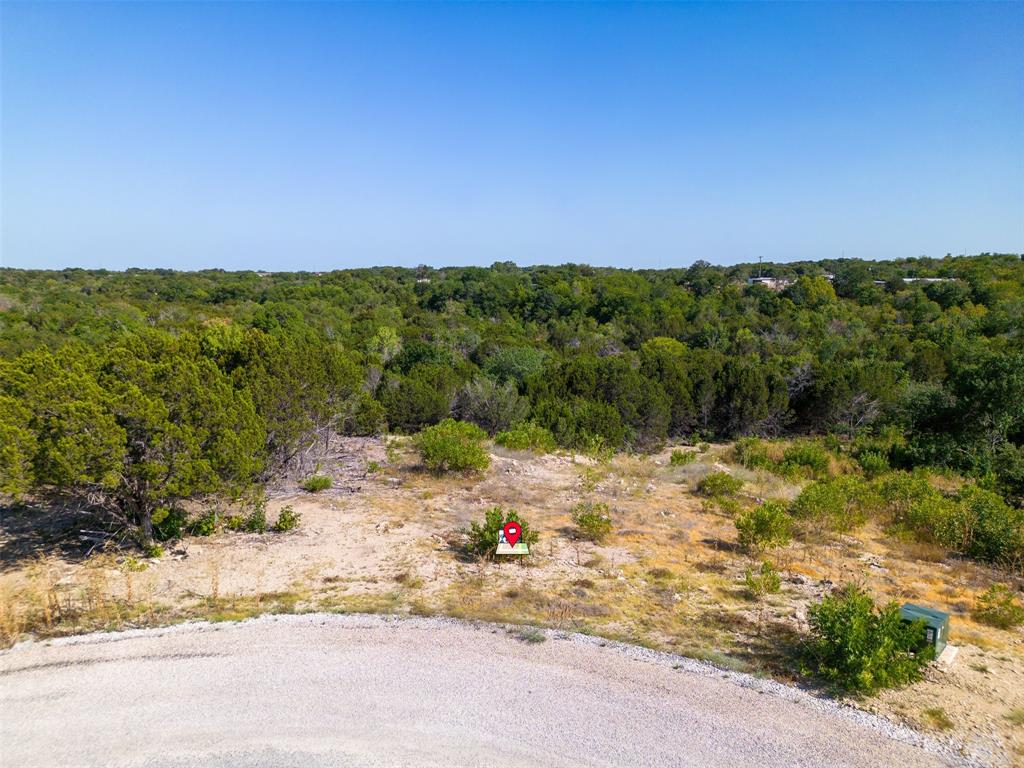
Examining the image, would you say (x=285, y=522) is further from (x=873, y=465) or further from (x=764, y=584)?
(x=873, y=465)

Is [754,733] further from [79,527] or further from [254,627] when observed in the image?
[79,527]

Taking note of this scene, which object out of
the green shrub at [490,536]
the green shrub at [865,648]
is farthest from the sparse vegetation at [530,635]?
the green shrub at [865,648]

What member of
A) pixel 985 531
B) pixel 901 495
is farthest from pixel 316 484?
pixel 985 531

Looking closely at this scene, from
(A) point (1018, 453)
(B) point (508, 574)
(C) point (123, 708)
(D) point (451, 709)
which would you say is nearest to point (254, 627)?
(C) point (123, 708)

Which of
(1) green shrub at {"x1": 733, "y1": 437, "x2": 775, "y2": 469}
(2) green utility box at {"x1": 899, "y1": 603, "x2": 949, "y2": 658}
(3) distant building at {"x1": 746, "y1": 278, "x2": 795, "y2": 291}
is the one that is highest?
(3) distant building at {"x1": 746, "y1": 278, "x2": 795, "y2": 291}

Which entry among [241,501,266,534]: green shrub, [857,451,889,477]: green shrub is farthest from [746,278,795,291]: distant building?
[241,501,266,534]: green shrub

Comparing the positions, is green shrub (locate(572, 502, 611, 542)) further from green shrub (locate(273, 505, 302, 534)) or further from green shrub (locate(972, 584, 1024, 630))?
green shrub (locate(972, 584, 1024, 630))
